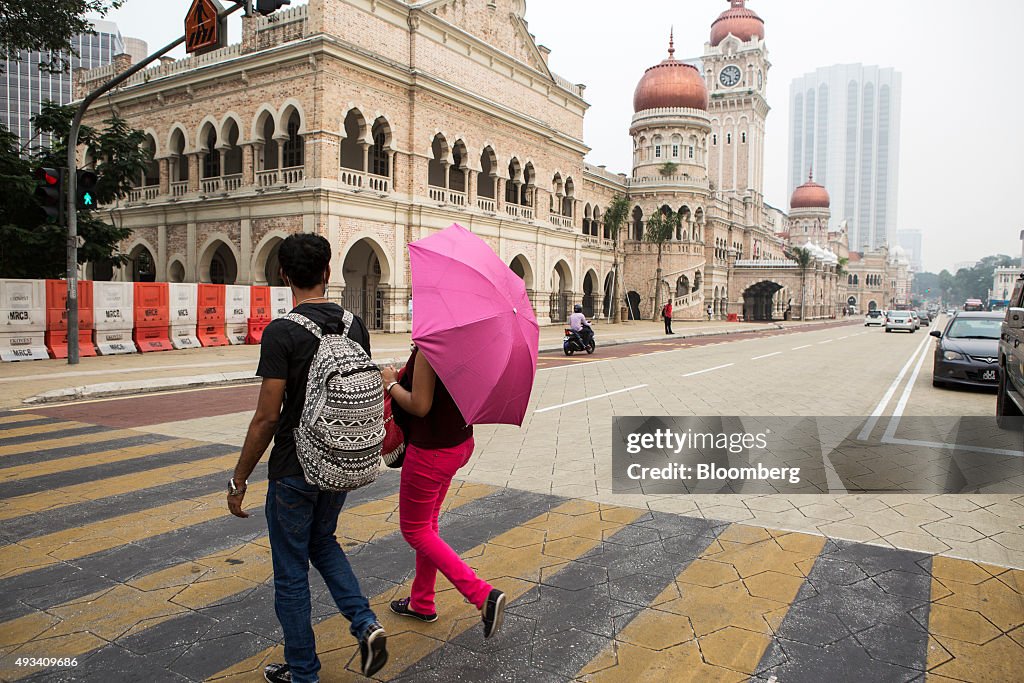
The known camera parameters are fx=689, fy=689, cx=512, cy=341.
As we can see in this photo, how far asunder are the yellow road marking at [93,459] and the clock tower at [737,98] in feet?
240

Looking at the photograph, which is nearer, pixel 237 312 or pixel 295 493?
pixel 295 493

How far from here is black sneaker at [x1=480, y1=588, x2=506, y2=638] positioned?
3279 mm

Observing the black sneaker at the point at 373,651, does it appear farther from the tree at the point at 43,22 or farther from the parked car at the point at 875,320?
the parked car at the point at 875,320

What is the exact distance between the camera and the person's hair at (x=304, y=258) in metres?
2.96

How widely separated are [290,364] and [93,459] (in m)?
5.11

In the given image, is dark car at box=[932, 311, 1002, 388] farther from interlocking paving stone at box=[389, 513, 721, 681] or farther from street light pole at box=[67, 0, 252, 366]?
street light pole at box=[67, 0, 252, 366]

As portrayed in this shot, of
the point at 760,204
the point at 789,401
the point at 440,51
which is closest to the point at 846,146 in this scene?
the point at 760,204

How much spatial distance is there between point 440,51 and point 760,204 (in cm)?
5762

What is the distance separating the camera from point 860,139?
194m

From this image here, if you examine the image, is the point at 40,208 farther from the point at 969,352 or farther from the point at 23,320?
the point at 969,352

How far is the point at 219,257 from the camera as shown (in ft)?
97.9

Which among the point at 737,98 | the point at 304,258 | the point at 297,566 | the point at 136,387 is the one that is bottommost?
the point at 136,387

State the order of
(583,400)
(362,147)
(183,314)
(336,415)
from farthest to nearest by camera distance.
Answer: (362,147), (183,314), (583,400), (336,415)

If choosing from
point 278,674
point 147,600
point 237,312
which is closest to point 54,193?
point 237,312
